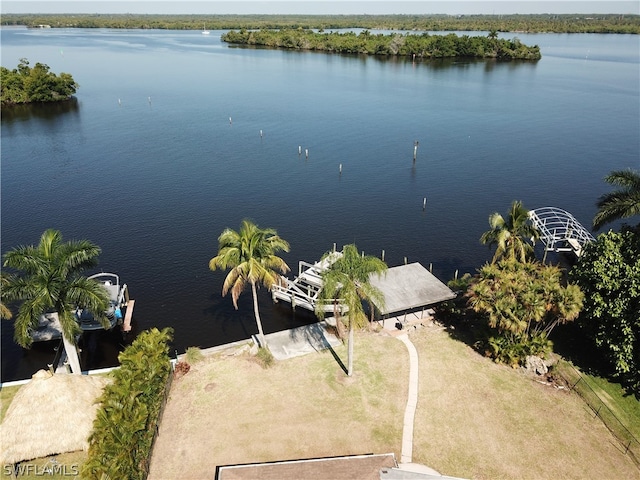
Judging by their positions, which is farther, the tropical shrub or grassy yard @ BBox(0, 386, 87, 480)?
the tropical shrub

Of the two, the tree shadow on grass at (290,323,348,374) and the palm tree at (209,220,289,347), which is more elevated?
the palm tree at (209,220,289,347)

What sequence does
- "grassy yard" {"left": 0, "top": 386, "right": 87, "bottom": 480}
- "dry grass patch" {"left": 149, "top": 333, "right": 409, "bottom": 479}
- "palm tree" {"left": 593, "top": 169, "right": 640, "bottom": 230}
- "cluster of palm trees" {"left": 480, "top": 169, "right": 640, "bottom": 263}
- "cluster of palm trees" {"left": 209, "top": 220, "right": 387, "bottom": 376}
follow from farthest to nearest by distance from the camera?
"cluster of palm trees" {"left": 480, "top": 169, "right": 640, "bottom": 263} → "palm tree" {"left": 593, "top": 169, "right": 640, "bottom": 230} → "cluster of palm trees" {"left": 209, "top": 220, "right": 387, "bottom": 376} → "dry grass patch" {"left": 149, "top": 333, "right": 409, "bottom": 479} → "grassy yard" {"left": 0, "top": 386, "right": 87, "bottom": 480}

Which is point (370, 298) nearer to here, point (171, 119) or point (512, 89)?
point (171, 119)

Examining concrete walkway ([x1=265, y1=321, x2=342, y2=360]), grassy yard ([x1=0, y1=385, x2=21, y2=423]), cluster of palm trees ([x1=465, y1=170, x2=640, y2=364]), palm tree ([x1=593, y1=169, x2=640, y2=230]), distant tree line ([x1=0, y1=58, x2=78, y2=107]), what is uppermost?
distant tree line ([x1=0, y1=58, x2=78, y2=107])

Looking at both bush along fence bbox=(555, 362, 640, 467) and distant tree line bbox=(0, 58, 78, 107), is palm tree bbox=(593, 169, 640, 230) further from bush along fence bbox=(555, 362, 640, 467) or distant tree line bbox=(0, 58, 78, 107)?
distant tree line bbox=(0, 58, 78, 107)

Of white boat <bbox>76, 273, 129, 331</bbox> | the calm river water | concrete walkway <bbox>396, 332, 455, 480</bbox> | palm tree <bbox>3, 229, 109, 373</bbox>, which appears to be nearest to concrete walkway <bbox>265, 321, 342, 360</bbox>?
the calm river water

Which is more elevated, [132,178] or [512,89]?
[512,89]

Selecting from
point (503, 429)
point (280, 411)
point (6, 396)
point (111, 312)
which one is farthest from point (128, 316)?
point (503, 429)

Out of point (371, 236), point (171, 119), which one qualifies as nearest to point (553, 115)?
point (371, 236)
